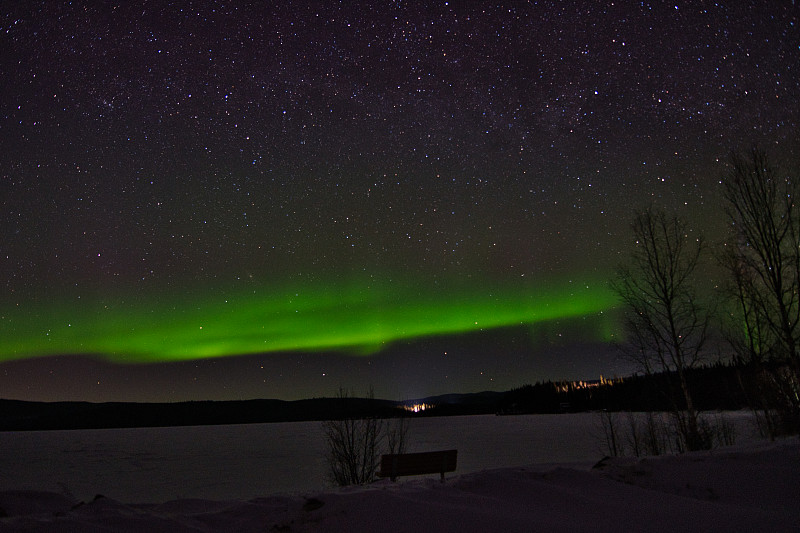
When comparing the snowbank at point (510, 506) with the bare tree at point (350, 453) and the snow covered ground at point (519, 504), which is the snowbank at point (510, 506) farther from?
the bare tree at point (350, 453)

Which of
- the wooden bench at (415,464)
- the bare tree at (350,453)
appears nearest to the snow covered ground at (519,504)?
the wooden bench at (415,464)

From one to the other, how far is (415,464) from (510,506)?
13.2 feet

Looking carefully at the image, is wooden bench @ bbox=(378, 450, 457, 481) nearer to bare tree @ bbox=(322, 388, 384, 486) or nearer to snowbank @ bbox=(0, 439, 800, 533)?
snowbank @ bbox=(0, 439, 800, 533)

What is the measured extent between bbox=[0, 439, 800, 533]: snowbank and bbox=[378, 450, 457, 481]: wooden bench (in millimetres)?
1931

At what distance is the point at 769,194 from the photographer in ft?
44.7

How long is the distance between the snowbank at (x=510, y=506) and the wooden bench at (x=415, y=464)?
1931 millimetres

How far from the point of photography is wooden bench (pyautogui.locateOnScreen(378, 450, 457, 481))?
32.4ft

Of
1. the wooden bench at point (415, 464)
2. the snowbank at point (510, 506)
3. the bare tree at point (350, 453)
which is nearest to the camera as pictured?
the snowbank at point (510, 506)

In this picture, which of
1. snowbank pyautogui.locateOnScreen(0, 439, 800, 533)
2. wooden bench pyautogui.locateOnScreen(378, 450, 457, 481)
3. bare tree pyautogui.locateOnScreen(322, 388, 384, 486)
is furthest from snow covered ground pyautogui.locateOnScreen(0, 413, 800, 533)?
bare tree pyautogui.locateOnScreen(322, 388, 384, 486)

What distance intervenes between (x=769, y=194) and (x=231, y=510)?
14867mm

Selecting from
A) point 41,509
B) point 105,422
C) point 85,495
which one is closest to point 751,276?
point 41,509

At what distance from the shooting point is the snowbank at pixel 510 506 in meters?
5.71

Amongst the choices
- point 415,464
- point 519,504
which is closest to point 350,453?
point 415,464

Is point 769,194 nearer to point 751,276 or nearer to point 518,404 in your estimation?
point 751,276
